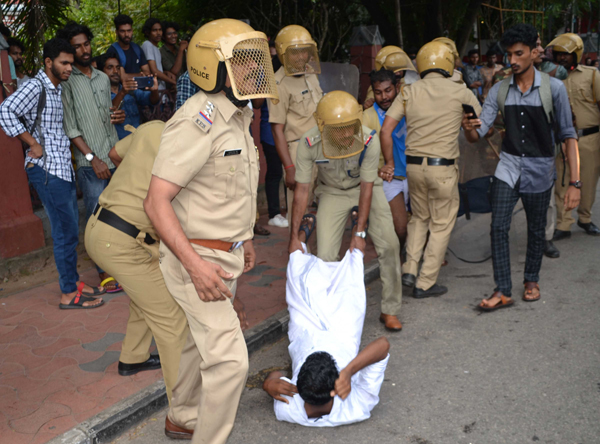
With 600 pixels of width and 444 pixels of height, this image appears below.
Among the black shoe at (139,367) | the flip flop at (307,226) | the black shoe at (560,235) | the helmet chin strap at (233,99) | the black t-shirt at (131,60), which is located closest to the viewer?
the helmet chin strap at (233,99)

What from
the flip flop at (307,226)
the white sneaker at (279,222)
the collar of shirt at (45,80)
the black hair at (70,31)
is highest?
the black hair at (70,31)

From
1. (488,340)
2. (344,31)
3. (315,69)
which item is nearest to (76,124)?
(315,69)

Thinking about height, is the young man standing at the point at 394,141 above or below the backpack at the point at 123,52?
below

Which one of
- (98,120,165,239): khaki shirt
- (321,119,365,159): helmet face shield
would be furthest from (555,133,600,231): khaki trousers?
(98,120,165,239): khaki shirt

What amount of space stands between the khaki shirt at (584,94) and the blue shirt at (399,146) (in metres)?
2.26

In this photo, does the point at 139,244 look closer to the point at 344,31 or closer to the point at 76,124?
the point at 76,124

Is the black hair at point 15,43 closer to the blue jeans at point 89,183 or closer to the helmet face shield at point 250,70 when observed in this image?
the blue jeans at point 89,183

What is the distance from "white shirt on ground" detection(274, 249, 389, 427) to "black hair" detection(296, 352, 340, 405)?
0.11 meters

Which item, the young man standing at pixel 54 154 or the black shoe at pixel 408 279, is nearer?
the young man standing at pixel 54 154

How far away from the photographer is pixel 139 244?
10.7 ft

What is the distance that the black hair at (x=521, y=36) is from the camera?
4266 mm

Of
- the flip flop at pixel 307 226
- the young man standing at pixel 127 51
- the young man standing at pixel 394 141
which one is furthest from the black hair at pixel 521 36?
the young man standing at pixel 127 51

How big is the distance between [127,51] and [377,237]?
418 cm

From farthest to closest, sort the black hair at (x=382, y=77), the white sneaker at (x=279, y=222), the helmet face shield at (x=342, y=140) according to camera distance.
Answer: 1. the white sneaker at (x=279, y=222)
2. the black hair at (x=382, y=77)
3. the helmet face shield at (x=342, y=140)
